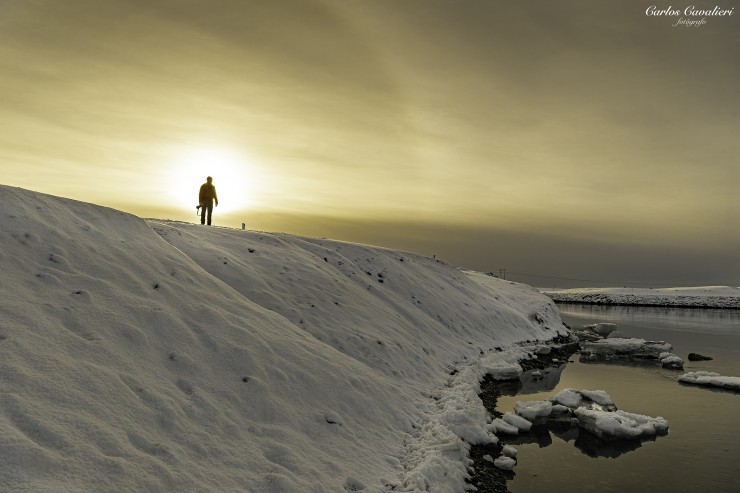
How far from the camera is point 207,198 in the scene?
79.7 feet

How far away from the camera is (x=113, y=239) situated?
11.6 m

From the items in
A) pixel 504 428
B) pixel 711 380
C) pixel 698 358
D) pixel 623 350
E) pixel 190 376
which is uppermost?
pixel 190 376

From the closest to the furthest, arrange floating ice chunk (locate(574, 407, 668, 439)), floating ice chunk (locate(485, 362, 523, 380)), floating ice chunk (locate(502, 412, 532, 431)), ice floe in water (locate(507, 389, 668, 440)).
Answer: floating ice chunk (locate(574, 407, 668, 439)) < ice floe in water (locate(507, 389, 668, 440)) < floating ice chunk (locate(502, 412, 532, 431)) < floating ice chunk (locate(485, 362, 523, 380))

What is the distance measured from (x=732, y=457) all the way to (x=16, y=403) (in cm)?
1496

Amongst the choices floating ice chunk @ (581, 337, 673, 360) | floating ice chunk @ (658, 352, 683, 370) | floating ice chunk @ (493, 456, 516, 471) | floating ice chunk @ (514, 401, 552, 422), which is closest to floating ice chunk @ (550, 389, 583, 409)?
floating ice chunk @ (514, 401, 552, 422)

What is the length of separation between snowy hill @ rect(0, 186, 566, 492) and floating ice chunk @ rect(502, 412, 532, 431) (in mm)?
1015

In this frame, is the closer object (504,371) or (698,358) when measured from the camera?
(504,371)

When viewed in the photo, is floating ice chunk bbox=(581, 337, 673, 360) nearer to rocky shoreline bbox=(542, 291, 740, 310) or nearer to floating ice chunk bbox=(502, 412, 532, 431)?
floating ice chunk bbox=(502, 412, 532, 431)

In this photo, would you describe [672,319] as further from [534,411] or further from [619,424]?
[534,411]

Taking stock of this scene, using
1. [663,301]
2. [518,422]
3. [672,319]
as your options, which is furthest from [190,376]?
[663,301]

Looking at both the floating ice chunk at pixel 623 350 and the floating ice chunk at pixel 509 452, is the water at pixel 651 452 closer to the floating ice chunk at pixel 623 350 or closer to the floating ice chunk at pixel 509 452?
the floating ice chunk at pixel 509 452

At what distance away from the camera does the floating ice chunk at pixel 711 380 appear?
18.8 m

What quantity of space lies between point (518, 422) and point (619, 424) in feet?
9.13

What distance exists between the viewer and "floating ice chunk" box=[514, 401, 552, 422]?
13.8 m
